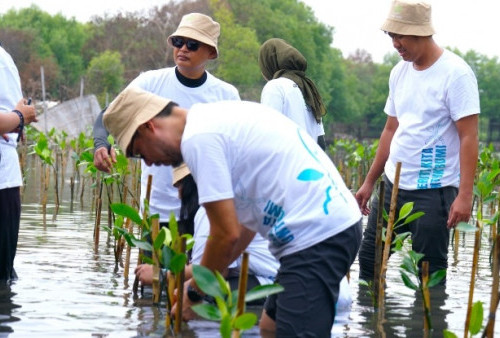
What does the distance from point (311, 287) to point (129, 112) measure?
37.9 inches

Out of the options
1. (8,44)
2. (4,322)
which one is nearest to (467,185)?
→ (4,322)

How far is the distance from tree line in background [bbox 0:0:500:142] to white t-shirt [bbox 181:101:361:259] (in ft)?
131

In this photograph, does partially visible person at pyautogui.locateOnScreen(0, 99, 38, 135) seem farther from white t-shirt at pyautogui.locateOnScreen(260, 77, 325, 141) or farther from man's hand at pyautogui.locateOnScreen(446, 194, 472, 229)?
man's hand at pyautogui.locateOnScreen(446, 194, 472, 229)

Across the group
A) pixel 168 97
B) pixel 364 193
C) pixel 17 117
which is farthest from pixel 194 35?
pixel 364 193

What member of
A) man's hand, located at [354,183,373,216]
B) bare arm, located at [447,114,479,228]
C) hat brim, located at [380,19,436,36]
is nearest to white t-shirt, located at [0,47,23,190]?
man's hand, located at [354,183,373,216]

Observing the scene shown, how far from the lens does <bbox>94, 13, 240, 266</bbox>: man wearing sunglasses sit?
255 inches

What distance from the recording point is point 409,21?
626 centimetres

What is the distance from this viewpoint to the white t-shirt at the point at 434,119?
626 centimetres

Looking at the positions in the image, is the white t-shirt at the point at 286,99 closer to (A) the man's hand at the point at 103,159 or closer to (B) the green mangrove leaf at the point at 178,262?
(A) the man's hand at the point at 103,159

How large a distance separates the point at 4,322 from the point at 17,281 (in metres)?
1.38

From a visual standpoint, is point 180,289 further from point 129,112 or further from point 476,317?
point 476,317

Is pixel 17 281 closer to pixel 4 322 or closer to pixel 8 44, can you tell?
pixel 4 322

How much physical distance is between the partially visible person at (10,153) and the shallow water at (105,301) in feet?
1.25

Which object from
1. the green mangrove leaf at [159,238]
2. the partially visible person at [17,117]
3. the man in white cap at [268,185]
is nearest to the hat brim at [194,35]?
the partially visible person at [17,117]
